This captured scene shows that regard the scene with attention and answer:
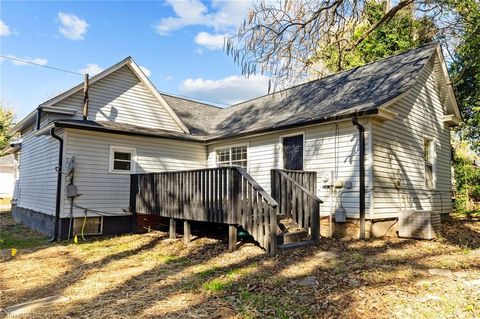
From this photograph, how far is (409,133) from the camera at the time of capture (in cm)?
952

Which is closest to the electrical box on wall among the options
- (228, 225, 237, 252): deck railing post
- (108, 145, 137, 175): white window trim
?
(228, 225, 237, 252): deck railing post

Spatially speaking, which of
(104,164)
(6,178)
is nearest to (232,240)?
(104,164)

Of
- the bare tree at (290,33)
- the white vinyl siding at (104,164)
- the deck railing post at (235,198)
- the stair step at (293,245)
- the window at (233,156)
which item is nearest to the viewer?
the stair step at (293,245)

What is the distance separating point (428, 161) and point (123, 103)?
10032 mm

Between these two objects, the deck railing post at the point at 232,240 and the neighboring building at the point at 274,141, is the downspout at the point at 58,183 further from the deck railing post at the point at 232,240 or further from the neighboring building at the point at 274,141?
the deck railing post at the point at 232,240

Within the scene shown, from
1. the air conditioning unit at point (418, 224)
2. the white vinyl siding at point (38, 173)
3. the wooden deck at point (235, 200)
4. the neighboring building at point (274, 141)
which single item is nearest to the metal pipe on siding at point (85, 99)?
the neighboring building at point (274, 141)

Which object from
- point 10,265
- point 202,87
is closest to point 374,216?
point 10,265

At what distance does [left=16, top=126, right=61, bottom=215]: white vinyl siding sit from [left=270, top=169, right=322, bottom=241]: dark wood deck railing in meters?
6.32

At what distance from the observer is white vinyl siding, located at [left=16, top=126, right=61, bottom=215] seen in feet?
32.1

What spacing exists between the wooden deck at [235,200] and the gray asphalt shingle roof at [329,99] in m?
2.15

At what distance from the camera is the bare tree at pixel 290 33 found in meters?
7.20

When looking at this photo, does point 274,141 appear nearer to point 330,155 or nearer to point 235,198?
point 330,155

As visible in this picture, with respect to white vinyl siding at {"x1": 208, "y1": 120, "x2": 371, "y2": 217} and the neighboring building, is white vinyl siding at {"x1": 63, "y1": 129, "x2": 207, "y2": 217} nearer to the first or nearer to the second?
the neighboring building

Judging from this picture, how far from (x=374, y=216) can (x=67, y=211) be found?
779 centimetres
